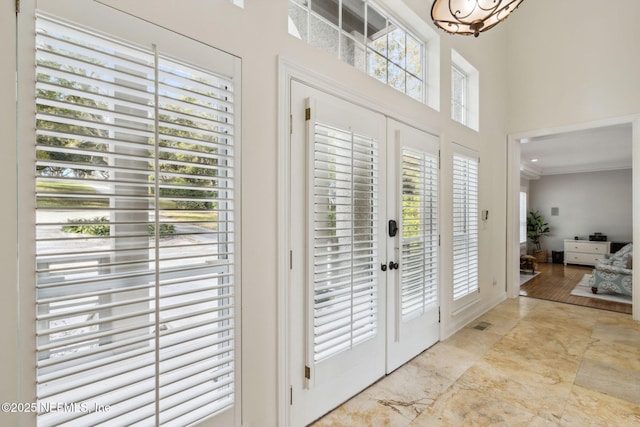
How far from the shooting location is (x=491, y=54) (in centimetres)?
414

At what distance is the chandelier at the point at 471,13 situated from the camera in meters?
1.64

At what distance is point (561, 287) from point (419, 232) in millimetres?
4640

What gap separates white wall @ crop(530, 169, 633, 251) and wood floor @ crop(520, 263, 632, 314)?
1.38 m

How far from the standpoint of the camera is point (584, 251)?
8062 millimetres

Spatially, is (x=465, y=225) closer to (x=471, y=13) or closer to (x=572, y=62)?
(x=471, y=13)

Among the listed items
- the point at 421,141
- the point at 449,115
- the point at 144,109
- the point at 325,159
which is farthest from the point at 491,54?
the point at 144,109

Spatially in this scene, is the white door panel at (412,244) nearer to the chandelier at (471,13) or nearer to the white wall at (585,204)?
the chandelier at (471,13)

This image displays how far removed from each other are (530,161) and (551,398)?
290 inches

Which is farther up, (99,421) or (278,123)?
(278,123)

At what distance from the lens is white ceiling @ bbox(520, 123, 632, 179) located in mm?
5203

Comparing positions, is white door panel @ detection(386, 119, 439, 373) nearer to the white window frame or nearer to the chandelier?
the chandelier

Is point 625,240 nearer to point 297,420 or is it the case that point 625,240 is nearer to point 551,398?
point 551,398

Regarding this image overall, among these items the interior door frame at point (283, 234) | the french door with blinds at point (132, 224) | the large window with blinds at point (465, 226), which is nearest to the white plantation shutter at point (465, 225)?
the large window with blinds at point (465, 226)

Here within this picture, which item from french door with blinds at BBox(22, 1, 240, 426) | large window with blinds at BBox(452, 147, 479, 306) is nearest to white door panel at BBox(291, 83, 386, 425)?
french door with blinds at BBox(22, 1, 240, 426)
